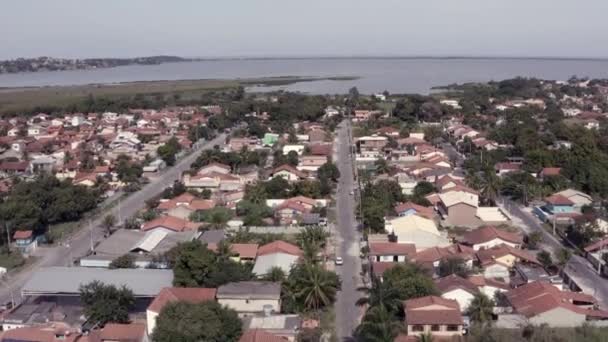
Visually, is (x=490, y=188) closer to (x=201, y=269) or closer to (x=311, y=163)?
(x=311, y=163)

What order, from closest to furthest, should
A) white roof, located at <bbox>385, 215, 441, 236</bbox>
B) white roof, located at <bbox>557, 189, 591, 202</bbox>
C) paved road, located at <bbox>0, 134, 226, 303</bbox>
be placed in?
1. paved road, located at <bbox>0, 134, 226, 303</bbox>
2. white roof, located at <bbox>385, 215, 441, 236</bbox>
3. white roof, located at <bbox>557, 189, 591, 202</bbox>

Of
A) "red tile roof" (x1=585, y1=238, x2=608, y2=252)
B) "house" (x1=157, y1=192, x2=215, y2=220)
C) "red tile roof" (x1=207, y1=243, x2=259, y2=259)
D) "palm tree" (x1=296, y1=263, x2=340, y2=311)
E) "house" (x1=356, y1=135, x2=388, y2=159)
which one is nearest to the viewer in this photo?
"palm tree" (x1=296, y1=263, x2=340, y2=311)

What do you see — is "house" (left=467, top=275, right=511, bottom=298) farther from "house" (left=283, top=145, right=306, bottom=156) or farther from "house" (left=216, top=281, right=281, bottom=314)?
"house" (left=283, top=145, right=306, bottom=156)

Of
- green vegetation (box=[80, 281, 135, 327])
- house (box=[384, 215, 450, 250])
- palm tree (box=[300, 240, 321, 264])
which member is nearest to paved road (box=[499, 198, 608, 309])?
house (box=[384, 215, 450, 250])

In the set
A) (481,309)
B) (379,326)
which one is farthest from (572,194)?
(379,326)

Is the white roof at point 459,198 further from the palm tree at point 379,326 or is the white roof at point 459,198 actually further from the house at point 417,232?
the palm tree at point 379,326

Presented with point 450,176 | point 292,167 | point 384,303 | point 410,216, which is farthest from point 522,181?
point 384,303
